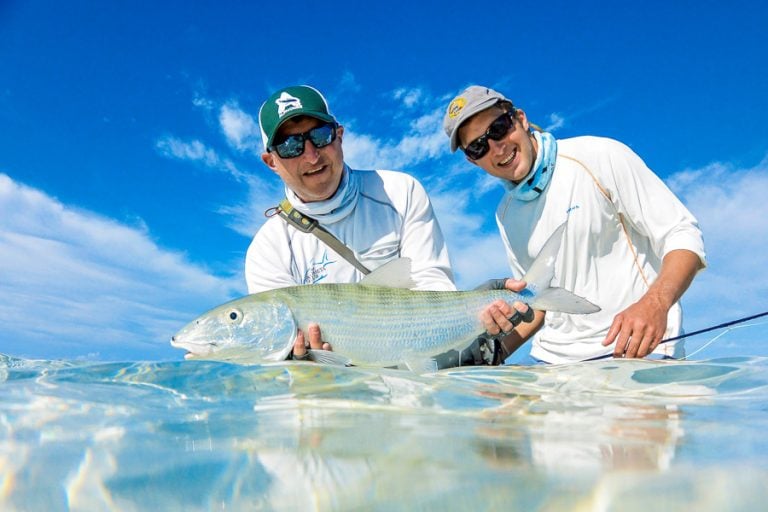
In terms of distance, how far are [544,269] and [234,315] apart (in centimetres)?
220

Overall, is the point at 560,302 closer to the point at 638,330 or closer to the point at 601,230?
the point at 638,330

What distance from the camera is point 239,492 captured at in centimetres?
158

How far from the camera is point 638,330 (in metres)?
3.89

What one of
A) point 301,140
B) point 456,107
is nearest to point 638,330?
point 456,107

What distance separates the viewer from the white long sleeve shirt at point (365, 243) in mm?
5203

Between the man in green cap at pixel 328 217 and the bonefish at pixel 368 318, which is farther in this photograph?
the man in green cap at pixel 328 217

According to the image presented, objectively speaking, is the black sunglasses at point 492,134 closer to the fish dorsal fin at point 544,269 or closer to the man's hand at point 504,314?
the fish dorsal fin at point 544,269

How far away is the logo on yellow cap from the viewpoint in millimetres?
4911

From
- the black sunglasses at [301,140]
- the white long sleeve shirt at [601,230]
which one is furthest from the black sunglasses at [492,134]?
the black sunglasses at [301,140]

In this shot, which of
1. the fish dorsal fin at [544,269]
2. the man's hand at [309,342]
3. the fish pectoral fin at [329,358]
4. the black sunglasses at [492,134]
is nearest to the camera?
the fish pectoral fin at [329,358]

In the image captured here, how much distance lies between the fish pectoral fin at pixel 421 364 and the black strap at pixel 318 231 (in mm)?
1100

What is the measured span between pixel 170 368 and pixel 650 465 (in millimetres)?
2874

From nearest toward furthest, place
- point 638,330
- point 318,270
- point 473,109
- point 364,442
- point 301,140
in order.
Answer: point 364,442 → point 638,330 → point 473,109 → point 301,140 → point 318,270

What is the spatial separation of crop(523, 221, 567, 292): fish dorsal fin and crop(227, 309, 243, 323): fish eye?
6.61 ft
